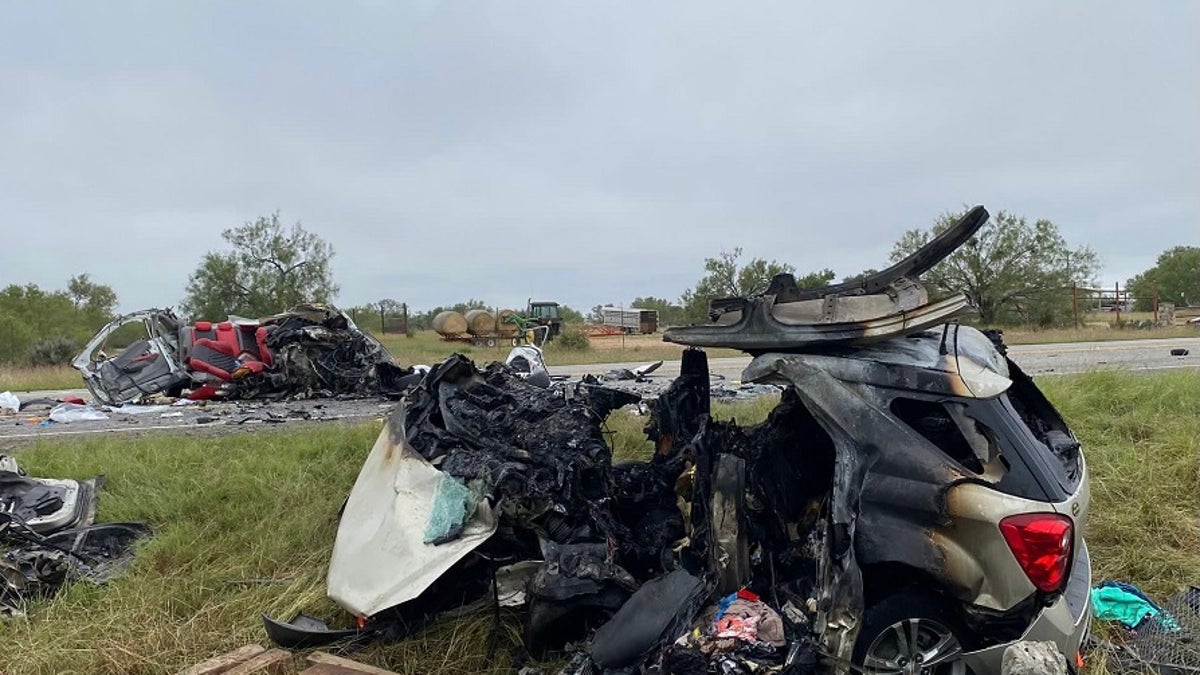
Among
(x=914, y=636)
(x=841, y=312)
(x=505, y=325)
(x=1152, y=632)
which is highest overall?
(x=505, y=325)

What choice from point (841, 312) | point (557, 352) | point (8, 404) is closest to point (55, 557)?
point (841, 312)

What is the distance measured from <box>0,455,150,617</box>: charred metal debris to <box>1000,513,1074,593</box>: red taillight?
15.6 ft

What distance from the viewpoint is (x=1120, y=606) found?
151 inches

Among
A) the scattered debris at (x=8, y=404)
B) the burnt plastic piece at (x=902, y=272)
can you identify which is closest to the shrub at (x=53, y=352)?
the scattered debris at (x=8, y=404)

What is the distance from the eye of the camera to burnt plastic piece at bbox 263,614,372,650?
3.51 m

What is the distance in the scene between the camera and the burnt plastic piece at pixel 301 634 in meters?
3.51

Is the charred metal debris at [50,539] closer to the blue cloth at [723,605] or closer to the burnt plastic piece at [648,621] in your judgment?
the burnt plastic piece at [648,621]

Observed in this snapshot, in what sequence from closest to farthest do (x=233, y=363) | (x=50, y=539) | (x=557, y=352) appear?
(x=50, y=539)
(x=233, y=363)
(x=557, y=352)

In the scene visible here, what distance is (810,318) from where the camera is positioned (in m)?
3.08

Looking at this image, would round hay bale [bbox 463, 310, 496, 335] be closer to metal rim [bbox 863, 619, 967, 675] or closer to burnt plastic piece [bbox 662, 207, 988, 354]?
burnt plastic piece [bbox 662, 207, 988, 354]

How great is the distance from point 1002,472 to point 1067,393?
6.53 m

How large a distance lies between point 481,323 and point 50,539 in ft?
111

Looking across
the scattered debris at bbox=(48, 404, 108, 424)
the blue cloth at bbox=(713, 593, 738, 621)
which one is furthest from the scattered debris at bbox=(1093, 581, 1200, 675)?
the scattered debris at bbox=(48, 404, 108, 424)

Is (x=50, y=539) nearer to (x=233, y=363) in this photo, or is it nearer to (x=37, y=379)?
(x=233, y=363)
